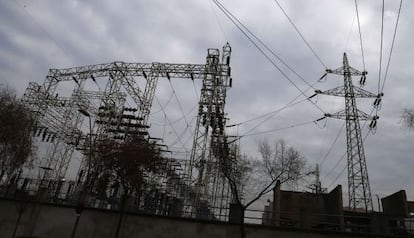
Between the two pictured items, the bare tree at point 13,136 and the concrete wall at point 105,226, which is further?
the bare tree at point 13,136

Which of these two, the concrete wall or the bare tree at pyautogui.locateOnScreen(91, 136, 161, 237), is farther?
the bare tree at pyautogui.locateOnScreen(91, 136, 161, 237)

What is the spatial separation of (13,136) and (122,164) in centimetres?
947

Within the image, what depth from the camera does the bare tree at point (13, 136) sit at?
2300 cm

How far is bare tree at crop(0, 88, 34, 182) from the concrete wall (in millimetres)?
7071

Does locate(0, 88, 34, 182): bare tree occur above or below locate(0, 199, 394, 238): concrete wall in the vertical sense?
above

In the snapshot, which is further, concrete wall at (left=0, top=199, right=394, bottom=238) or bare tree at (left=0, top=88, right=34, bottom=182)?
bare tree at (left=0, top=88, right=34, bottom=182)

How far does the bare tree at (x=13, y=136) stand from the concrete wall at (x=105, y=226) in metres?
7.07

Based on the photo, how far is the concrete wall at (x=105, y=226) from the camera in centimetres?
1522

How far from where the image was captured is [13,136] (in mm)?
24109

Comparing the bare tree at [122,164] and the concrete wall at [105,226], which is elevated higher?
the bare tree at [122,164]

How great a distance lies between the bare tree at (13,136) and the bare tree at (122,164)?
262 inches

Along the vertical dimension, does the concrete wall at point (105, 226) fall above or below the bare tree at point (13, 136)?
below

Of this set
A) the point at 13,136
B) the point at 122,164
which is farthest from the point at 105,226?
the point at 13,136

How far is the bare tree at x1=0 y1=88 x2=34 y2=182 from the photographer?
75.5 ft
